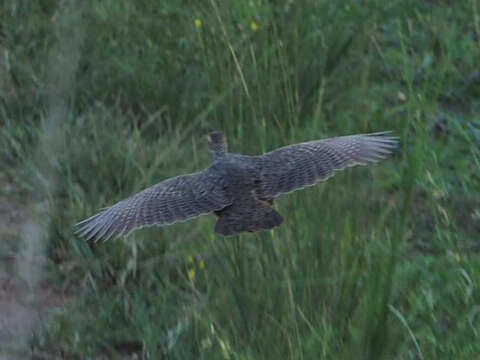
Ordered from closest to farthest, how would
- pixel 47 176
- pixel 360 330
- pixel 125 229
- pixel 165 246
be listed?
pixel 360 330 → pixel 125 229 → pixel 165 246 → pixel 47 176

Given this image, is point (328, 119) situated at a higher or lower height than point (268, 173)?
lower

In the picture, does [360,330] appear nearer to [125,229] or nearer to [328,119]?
[125,229]

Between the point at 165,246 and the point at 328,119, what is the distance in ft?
3.89

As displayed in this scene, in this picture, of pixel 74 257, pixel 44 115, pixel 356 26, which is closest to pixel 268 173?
pixel 74 257

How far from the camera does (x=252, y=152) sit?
4117 mm

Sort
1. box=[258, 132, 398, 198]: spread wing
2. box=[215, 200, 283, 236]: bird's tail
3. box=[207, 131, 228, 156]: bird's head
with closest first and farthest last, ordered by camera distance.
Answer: box=[215, 200, 283, 236]: bird's tail
box=[258, 132, 398, 198]: spread wing
box=[207, 131, 228, 156]: bird's head

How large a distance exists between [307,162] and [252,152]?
58cm

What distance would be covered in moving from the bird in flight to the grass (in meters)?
0.17

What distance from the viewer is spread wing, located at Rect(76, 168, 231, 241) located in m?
3.45

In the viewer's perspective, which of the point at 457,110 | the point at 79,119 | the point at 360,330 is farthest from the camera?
the point at 457,110

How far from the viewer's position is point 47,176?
4.77m

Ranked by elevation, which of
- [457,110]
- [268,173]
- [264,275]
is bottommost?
[457,110]

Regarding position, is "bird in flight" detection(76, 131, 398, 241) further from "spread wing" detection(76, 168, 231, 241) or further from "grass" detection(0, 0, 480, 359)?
"grass" detection(0, 0, 480, 359)

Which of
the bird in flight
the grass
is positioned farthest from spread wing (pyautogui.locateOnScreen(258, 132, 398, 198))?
the grass
